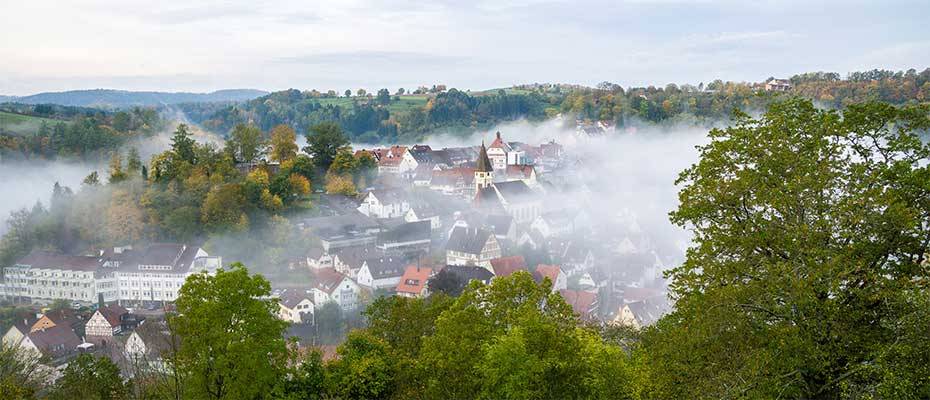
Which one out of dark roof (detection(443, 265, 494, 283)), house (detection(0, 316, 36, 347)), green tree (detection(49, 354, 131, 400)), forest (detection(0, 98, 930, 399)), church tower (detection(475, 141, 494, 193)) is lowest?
house (detection(0, 316, 36, 347))

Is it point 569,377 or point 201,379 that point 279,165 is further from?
point 569,377

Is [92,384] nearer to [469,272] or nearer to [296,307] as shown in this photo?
[296,307]

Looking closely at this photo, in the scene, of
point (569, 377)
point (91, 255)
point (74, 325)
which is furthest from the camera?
point (91, 255)

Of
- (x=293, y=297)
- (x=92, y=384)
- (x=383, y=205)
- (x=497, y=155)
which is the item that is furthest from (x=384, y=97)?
(x=92, y=384)

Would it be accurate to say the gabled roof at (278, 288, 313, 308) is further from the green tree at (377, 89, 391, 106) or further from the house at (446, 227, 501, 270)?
the green tree at (377, 89, 391, 106)

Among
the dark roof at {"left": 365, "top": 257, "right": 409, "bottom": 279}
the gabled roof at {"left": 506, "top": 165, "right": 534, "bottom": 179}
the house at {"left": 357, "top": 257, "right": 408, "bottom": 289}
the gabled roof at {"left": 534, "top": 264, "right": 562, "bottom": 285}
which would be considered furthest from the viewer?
the gabled roof at {"left": 506, "top": 165, "right": 534, "bottom": 179}

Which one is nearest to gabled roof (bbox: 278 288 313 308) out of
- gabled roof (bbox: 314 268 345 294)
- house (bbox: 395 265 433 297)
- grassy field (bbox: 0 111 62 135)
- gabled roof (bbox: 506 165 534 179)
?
gabled roof (bbox: 314 268 345 294)

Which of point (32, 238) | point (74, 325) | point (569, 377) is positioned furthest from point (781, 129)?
point (32, 238)
